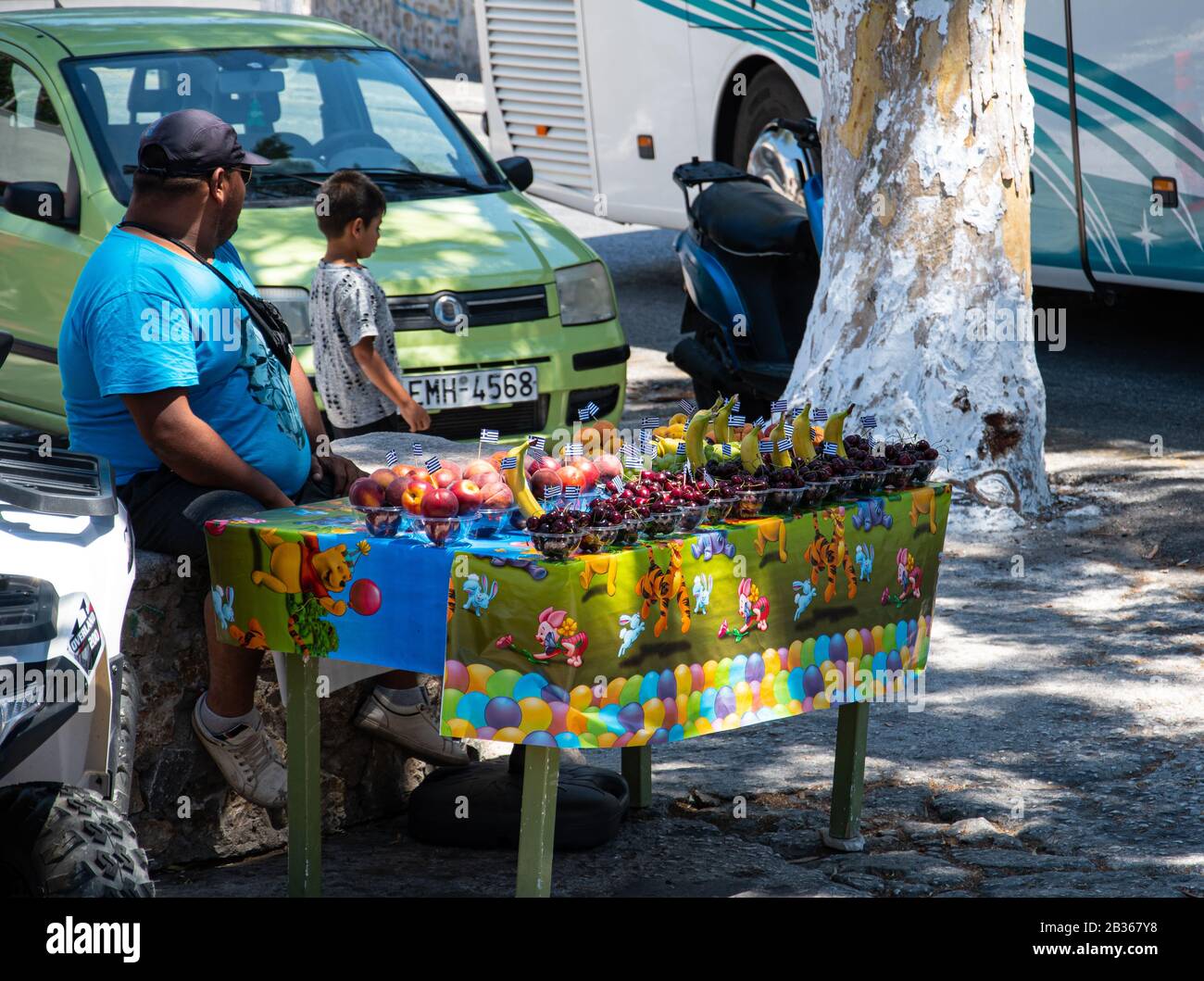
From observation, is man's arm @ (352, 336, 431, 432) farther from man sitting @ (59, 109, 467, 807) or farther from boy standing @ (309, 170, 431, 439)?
man sitting @ (59, 109, 467, 807)

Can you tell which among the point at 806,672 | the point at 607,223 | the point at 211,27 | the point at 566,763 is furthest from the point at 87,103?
the point at 607,223

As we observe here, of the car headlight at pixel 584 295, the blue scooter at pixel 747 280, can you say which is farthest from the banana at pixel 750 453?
the blue scooter at pixel 747 280

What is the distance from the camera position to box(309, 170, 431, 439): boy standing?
20.7 ft

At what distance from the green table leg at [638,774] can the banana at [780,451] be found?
107 centimetres

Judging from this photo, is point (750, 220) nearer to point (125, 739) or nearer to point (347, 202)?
point (347, 202)

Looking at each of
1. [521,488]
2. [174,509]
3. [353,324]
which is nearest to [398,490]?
[521,488]

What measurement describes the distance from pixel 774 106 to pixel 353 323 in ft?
Answer: 21.6

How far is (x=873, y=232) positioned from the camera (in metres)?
8.03

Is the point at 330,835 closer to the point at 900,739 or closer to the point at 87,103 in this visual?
the point at 900,739

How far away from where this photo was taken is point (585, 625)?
144 inches

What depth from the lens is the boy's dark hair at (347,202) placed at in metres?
6.25

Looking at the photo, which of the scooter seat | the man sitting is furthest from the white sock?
the scooter seat

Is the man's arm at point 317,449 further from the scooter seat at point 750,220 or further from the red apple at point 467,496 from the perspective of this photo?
the scooter seat at point 750,220

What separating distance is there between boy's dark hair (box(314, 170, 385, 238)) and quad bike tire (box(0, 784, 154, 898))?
3464 millimetres
